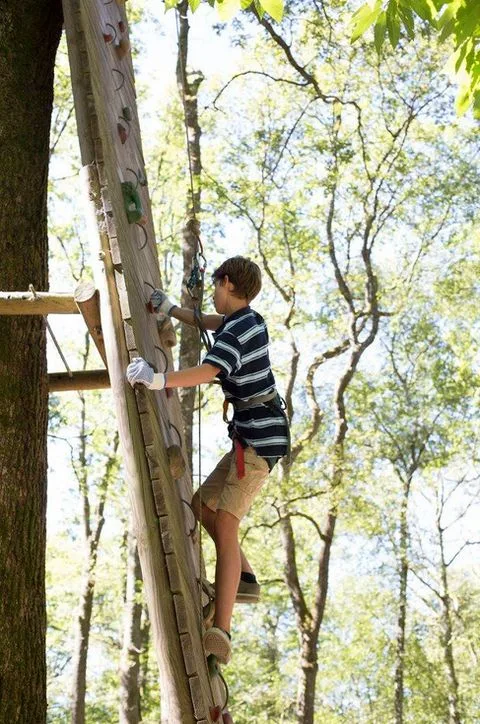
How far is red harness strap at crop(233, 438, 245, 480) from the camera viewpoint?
11.5 ft

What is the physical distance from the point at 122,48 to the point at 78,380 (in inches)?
54.2

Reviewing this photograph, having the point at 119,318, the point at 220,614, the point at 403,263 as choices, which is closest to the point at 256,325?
the point at 119,318

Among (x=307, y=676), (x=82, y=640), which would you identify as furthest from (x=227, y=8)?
(x=82, y=640)

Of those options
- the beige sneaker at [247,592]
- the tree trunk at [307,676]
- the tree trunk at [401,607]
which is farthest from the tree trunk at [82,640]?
the beige sneaker at [247,592]

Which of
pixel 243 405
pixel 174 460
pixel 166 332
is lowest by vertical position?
pixel 174 460

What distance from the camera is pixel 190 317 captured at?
11.9 ft

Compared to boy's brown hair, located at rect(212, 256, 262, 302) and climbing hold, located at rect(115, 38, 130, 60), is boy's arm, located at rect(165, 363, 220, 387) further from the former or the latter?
climbing hold, located at rect(115, 38, 130, 60)

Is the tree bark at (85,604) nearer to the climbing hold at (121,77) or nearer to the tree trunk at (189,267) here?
the tree trunk at (189,267)

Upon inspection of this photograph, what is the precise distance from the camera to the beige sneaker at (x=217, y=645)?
304 cm

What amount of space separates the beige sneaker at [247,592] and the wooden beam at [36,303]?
125 centimetres

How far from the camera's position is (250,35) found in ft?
48.6

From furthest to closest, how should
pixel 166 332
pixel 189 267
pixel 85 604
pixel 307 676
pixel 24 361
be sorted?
1. pixel 85 604
2. pixel 307 676
3. pixel 189 267
4. pixel 24 361
5. pixel 166 332

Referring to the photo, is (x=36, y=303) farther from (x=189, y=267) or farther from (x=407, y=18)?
(x=189, y=267)

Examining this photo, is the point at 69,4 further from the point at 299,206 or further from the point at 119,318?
the point at 299,206
